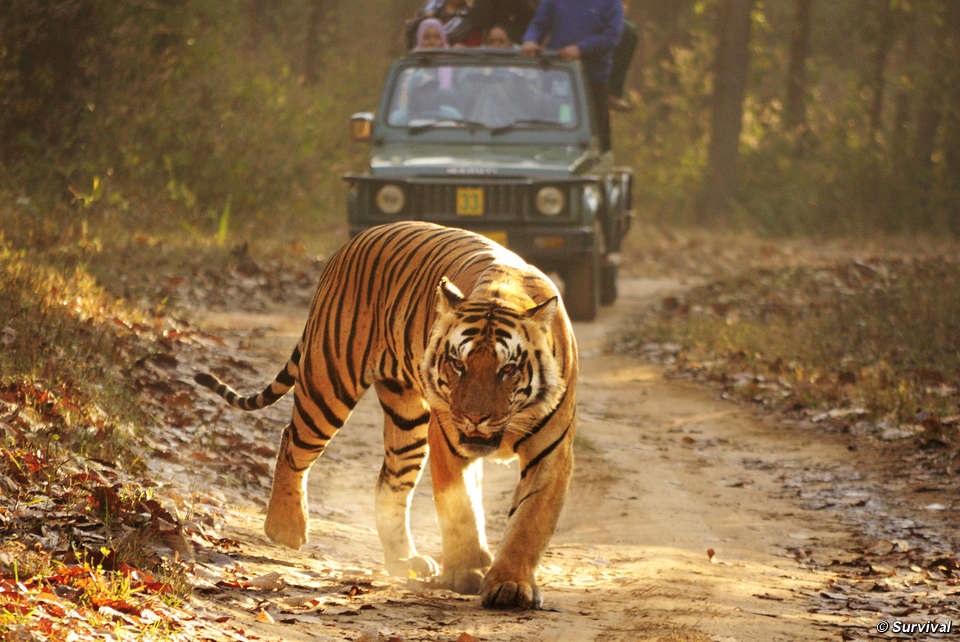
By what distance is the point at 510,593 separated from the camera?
446cm

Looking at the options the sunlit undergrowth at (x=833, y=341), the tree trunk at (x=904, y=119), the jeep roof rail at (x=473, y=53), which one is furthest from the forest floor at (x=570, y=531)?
the tree trunk at (x=904, y=119)

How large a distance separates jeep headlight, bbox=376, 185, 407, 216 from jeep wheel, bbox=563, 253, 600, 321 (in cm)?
153

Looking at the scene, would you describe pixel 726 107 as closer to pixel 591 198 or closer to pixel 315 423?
pixel 591 198

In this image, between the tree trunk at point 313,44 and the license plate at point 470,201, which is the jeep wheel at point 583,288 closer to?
the license plate at point 470,201

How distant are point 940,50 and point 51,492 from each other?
1797cm

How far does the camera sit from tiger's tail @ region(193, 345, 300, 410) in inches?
219

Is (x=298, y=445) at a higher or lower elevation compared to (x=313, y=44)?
lower

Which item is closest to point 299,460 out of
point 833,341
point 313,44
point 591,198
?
point 833,341

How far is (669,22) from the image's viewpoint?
106 ft

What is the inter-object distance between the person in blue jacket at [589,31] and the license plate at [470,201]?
191 centimetres

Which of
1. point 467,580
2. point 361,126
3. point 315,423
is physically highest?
point 361,126

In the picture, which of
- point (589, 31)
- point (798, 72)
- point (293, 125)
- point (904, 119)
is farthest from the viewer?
point (798, 72)

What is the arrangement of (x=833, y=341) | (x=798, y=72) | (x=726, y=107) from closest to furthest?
(x=833, y=341) → (x=726, y=107) → (x=798, y=72)

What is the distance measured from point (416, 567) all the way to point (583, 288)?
681 cm
